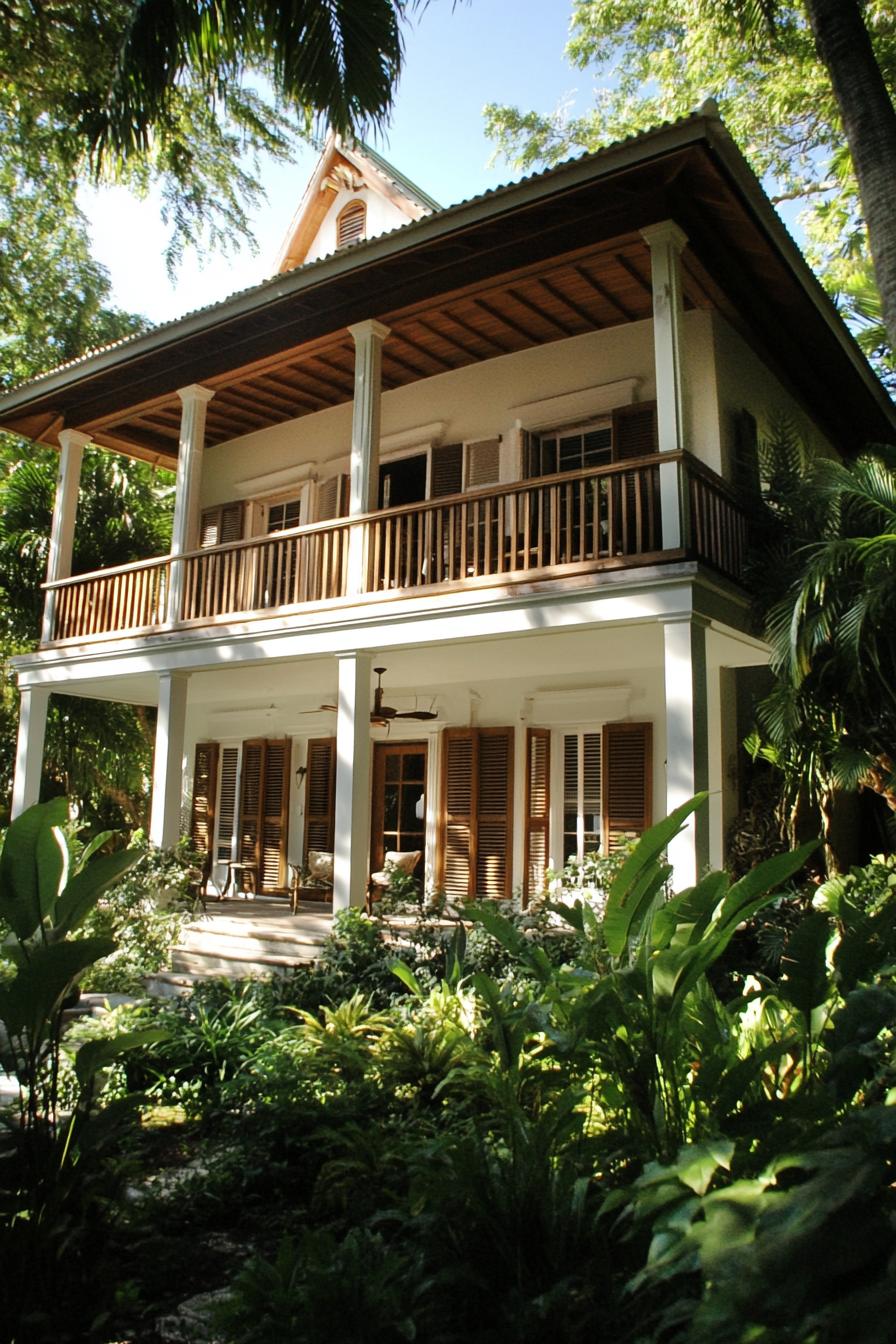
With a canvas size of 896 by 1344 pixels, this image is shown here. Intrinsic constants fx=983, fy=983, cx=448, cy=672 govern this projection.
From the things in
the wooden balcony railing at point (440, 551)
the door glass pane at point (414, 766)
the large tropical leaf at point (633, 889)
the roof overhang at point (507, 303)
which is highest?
the roof overhang at point (507, 303)

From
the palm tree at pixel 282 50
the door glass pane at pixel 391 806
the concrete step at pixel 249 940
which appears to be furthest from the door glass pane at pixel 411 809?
the palm tree at pixel 282 50

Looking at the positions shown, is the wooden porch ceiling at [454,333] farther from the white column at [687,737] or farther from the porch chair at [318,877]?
the porch chair at [318,877]

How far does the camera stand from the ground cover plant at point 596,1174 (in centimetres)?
143

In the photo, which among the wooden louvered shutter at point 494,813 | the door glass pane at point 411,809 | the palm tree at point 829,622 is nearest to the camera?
the palm tree at point 829,622

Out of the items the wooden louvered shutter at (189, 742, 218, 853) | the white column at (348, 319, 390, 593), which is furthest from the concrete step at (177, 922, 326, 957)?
the wooden louvered shutter at (189, 742, 218, 853)

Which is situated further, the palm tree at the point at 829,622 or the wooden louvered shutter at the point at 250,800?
the wooden louvered shutter at the point at 250,800

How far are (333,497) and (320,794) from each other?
13.2ft

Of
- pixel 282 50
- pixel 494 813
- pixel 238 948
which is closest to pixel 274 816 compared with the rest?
pixel 494 813

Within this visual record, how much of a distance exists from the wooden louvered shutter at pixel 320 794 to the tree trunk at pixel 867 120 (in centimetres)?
908

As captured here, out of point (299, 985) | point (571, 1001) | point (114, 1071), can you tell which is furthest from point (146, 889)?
point (571, 1001)

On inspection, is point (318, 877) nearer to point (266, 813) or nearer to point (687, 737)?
point (266, 813)

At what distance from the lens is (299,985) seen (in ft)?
25.5

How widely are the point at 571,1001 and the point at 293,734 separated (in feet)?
35.7

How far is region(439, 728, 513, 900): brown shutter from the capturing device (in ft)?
37.9
